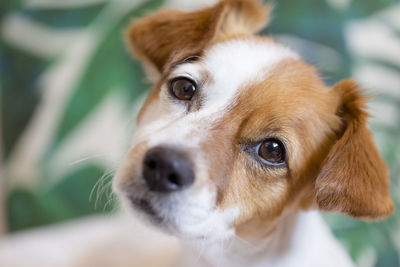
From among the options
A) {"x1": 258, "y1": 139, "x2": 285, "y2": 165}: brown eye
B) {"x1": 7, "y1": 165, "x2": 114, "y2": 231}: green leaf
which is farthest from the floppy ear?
{"x1": 7, "y1": 165, "x2": 114, "y2": 231}: green leaf

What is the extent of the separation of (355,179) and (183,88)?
0.58 metres

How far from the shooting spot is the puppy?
1.14 metres

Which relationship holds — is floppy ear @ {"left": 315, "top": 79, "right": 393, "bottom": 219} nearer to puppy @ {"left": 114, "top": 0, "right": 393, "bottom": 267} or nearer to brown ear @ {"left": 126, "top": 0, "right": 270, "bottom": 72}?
Result: puppy @ {"left": 114, "top": 0, "right": 393, "bottom": 267}

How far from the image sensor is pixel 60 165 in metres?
2.34

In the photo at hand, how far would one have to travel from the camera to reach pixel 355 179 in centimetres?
125

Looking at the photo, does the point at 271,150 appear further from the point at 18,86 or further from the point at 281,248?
the point at 18,86

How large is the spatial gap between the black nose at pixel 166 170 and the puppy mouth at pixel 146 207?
70 millimetres

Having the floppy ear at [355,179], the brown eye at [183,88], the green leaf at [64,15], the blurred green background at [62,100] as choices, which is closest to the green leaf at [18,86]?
the blurred green background at [62,100]

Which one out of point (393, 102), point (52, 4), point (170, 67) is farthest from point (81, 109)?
point (393, 102)

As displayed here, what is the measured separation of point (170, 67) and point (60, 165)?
3.95 feet

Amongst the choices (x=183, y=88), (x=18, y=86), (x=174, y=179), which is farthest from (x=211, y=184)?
(x=18, y=86)

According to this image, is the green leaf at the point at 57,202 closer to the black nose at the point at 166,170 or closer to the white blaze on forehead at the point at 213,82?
the white blaze on forehead at the point at 213,82

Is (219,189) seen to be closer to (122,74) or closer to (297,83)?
(297,83)

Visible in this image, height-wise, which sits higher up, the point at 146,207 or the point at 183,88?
the point at 183,88
